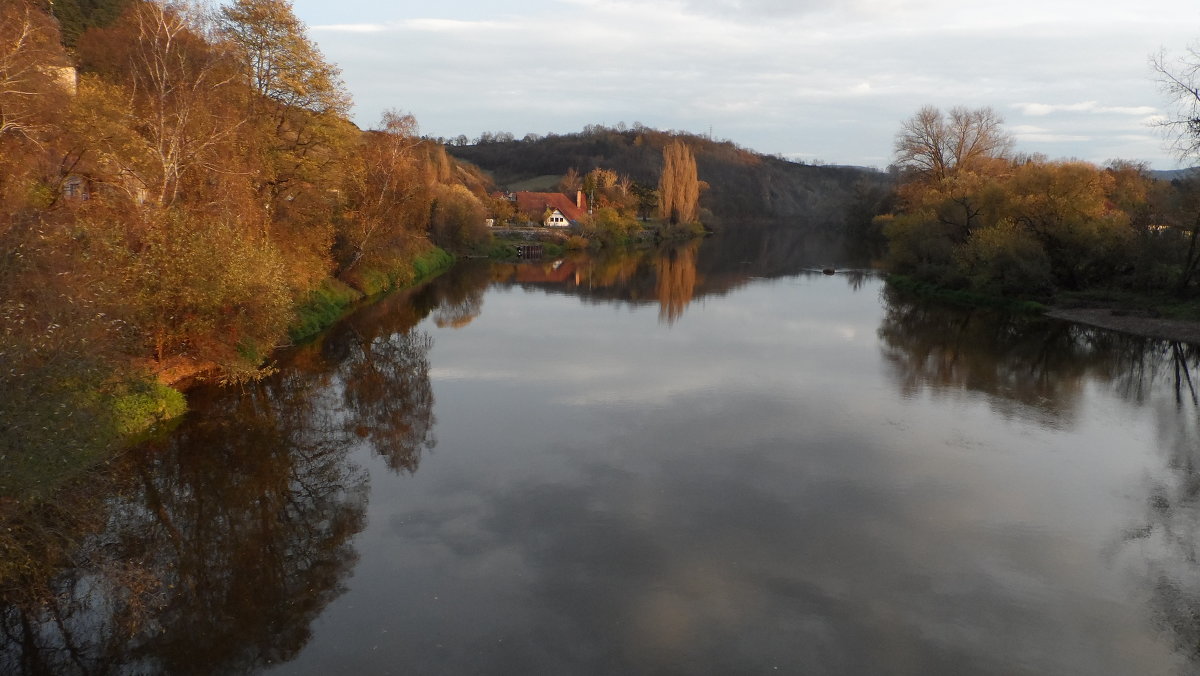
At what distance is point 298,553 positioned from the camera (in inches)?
396

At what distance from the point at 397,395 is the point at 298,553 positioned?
26.5ft

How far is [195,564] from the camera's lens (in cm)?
960

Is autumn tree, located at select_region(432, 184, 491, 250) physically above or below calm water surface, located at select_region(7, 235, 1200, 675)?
above

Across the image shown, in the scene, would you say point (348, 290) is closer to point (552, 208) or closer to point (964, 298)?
point (964, 298)

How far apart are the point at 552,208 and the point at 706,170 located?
6838 centimetres

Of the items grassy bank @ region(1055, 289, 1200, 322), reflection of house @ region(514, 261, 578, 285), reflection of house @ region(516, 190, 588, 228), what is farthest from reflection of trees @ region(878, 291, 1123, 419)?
reflection of house @ region(516, 190, 588, 228)

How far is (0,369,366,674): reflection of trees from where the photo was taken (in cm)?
788

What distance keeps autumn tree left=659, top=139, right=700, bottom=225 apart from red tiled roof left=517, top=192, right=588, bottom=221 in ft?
31.5

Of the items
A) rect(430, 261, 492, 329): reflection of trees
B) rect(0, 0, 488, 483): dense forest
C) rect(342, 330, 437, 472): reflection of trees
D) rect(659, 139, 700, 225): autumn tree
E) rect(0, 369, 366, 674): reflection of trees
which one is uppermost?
rect(659, 139, 700, 225): autumn tree

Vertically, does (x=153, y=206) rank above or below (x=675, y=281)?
above

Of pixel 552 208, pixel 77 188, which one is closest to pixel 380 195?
pixel 77 188

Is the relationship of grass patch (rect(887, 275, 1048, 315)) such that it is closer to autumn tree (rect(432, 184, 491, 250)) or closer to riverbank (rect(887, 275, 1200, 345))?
riverbank (rect(887, 275, 1200, 345))

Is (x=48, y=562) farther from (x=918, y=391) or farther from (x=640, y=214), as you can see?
(x=640, y=214)

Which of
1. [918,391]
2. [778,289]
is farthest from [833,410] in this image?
[778,289]
